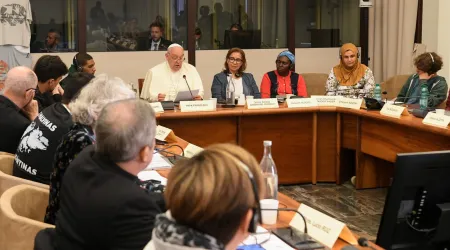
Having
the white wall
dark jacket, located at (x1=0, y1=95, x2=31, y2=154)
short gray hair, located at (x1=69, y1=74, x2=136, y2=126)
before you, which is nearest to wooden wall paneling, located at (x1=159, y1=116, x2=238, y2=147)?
dark jacket, located at (x1=0, y1=95, x2=31, y2=154)

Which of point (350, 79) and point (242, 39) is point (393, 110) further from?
point (242, 39)

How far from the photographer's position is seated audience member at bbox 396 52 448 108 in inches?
228

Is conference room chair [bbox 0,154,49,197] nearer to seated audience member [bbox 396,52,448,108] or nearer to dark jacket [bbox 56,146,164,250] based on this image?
dark jacket [bbox 56,146,164,250]

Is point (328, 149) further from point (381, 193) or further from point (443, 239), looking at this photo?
point (443, 239)

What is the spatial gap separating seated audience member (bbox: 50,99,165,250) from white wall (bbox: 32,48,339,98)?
222 inches

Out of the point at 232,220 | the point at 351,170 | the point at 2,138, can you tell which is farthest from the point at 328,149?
the point at 232,220

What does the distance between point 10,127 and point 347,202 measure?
2.73 metres

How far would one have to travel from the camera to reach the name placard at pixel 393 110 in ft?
16.1

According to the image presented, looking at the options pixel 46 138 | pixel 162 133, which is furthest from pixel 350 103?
pixel 46 138

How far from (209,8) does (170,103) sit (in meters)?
3.00

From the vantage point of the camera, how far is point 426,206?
5.84 feet

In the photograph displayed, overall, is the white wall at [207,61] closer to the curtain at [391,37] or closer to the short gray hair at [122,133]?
the curtain at [391,37]

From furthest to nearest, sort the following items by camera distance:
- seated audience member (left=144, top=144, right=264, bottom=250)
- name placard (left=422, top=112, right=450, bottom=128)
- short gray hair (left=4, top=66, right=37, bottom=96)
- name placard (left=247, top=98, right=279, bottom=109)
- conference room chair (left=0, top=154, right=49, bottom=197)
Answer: name placard (left=247, top=98, right=279, bottom=109), name placard (left=422, top=112, right=450, bottom=128), short gray hair (left=4, top=66, right=37, bottom=96), conference room chair (left=0, top=154, right=49, bottom=197), seated audience member (left=144, top=144, right=264, bottom=250)

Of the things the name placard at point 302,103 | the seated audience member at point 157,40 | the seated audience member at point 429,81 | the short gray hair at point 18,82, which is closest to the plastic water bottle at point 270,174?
the short gray hair at point 18,82
